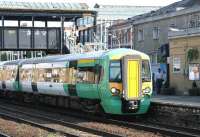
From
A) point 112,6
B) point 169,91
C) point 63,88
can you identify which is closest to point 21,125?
point 63,88

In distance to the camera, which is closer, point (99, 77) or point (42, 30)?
point (99, 77)

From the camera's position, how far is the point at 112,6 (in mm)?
84438

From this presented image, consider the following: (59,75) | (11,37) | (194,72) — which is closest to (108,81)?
(59,75)

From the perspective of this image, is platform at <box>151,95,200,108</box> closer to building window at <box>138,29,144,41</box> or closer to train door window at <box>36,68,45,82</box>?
train door window at <box>36,68,45,82</box>

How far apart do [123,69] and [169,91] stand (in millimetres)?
18692

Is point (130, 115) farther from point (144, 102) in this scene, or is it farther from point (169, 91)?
point (169, 91)

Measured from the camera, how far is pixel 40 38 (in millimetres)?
52781

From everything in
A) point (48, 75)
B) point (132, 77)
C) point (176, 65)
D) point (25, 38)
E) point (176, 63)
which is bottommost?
point (48, 75)

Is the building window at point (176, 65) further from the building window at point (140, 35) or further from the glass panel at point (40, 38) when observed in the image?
the glass panel at point (40, 38)

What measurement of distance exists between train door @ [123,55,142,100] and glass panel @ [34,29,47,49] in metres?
30.5

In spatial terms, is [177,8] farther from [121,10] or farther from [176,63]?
[121,10]

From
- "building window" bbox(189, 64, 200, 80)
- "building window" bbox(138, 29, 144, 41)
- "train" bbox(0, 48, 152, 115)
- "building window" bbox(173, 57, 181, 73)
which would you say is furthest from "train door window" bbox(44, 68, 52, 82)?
"building window" bbox(138, 29, 144, 41)

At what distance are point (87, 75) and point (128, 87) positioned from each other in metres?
2.34

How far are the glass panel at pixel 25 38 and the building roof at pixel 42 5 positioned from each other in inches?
80.7
